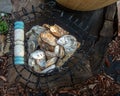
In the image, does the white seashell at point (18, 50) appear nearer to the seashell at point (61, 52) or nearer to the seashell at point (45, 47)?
the seashell at point (45, 47)

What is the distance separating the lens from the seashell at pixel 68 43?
2.24m

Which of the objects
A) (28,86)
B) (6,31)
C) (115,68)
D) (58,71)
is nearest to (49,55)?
(58,71)

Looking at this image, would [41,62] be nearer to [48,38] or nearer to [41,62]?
[41,62]

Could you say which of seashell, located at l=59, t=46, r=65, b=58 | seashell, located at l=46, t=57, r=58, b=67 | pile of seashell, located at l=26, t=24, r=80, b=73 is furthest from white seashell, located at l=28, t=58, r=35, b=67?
seashell, located at l=59, t=46, r=65, b=58

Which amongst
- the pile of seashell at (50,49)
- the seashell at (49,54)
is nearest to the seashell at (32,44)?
the pile of seashell at (50,49)

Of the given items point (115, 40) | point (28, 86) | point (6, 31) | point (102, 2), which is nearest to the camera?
point (102, 2)

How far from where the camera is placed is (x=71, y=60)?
90.6 inches

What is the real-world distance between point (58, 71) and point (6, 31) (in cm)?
61

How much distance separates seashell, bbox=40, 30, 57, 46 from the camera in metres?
2.21

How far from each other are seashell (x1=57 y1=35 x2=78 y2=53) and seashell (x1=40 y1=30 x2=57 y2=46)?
0.04m

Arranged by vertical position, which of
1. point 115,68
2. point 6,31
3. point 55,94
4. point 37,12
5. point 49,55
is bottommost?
point 55,94

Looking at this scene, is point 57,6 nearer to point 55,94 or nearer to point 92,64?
point 92,64

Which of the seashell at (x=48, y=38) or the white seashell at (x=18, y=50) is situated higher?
the seashell at (x=48, y=38)

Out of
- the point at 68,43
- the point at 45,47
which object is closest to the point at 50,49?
the point at 45,47
